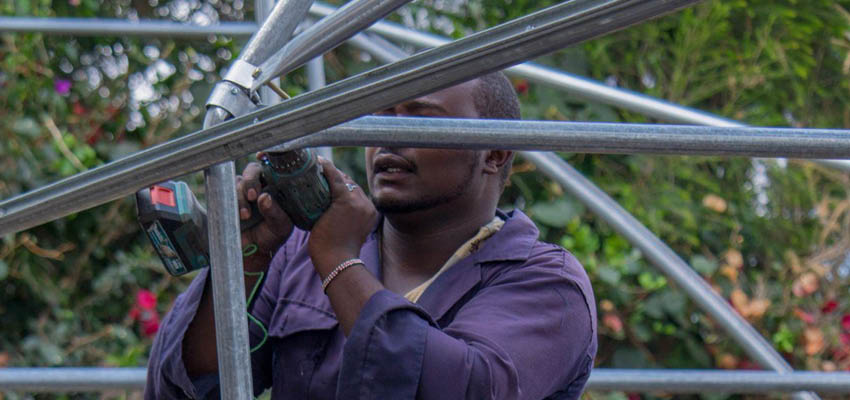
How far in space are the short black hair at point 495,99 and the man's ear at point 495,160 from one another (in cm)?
2

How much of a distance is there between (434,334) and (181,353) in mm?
445

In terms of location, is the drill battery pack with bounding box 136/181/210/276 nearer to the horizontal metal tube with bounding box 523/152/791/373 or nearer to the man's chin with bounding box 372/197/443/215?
the man's chin with bounding box 372/197/443/215

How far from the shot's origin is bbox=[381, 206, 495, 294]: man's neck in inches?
75.9

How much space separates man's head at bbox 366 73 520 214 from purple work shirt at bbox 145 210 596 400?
0.08m

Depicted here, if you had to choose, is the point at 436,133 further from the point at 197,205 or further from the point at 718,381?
the point at 718,381

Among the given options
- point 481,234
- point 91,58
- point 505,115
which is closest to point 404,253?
point 481,234

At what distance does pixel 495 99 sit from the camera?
6.57ft

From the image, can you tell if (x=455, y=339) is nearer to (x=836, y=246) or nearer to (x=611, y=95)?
(x=611, y=95)

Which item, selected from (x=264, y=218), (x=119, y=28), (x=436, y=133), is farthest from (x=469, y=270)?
(x=119, y=28)

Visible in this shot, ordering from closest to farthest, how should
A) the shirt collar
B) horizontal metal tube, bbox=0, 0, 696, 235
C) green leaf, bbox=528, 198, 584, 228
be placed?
horizontal metal tube, bbox=0, 0, 696, 235 → the shirt collar → green leaf, bbox=528, 198, 584, 228

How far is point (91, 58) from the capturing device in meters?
→ 4.06

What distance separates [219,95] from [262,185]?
8.3 inches

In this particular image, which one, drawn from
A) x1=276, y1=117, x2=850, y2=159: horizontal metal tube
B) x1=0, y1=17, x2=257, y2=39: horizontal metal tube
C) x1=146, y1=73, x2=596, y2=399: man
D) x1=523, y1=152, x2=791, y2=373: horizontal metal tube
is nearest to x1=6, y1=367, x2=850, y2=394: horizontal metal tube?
x1=523, y1=152, x2=791, y2=373: horizontal metal tube

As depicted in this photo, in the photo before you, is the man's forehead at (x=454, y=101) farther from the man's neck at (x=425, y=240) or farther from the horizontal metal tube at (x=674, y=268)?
the horizontal metal tube at (x=674, y=268)
